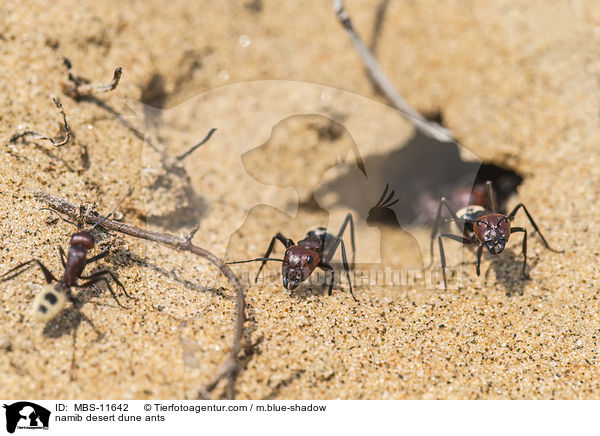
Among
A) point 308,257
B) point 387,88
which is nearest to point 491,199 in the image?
point 387,88

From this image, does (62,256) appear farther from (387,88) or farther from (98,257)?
(387,88)

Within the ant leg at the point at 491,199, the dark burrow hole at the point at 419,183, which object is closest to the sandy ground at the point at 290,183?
the dark burrow hole at the point at 419,183

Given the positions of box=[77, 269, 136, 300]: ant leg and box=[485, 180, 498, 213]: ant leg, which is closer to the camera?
box=[77, 269, 136, 300]: ant leg

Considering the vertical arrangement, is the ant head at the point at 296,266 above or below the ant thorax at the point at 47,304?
above

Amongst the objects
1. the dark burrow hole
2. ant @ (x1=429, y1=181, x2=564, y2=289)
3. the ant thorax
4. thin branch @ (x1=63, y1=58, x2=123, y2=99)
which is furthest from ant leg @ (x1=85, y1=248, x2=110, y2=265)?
ant @ (x1=429, y1=181, x2=564, y2=289)

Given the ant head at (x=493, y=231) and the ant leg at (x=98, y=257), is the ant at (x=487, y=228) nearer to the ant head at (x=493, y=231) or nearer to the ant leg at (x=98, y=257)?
the ant head at (x=493, y=231)
